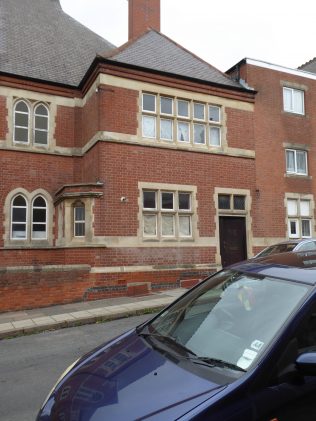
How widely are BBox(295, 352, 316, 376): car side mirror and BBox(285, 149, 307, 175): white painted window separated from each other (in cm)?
1526

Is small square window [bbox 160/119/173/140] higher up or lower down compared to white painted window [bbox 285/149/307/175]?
higher up

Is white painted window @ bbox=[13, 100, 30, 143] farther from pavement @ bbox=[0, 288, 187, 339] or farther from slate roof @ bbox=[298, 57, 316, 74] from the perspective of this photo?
slate roof @ bbox=[298, 57, 316, 74]

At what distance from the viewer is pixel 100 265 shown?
12.3m

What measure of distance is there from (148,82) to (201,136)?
9.05ft

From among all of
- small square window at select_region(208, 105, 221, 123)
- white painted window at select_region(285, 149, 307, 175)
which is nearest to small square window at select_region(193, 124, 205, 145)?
small square window at select_region(208, 105, 221, 123)

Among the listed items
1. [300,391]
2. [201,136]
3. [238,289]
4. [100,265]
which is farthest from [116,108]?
[300,391]

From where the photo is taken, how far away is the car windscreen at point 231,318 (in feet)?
8.18

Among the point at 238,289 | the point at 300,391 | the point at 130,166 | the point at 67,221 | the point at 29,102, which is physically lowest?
the point at 300,391

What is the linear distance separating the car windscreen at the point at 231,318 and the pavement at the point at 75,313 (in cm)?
578

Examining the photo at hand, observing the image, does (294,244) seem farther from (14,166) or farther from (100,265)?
(14,166)

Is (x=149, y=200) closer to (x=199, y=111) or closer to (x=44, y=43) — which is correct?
(x=199, y=111)

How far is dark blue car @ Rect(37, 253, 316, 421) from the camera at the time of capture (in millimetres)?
2100

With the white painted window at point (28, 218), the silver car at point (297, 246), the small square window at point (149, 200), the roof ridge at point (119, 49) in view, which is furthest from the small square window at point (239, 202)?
the white painted window at point (28, 218)

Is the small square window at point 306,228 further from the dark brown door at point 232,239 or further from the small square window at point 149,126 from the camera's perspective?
the small square window at point 149,126
